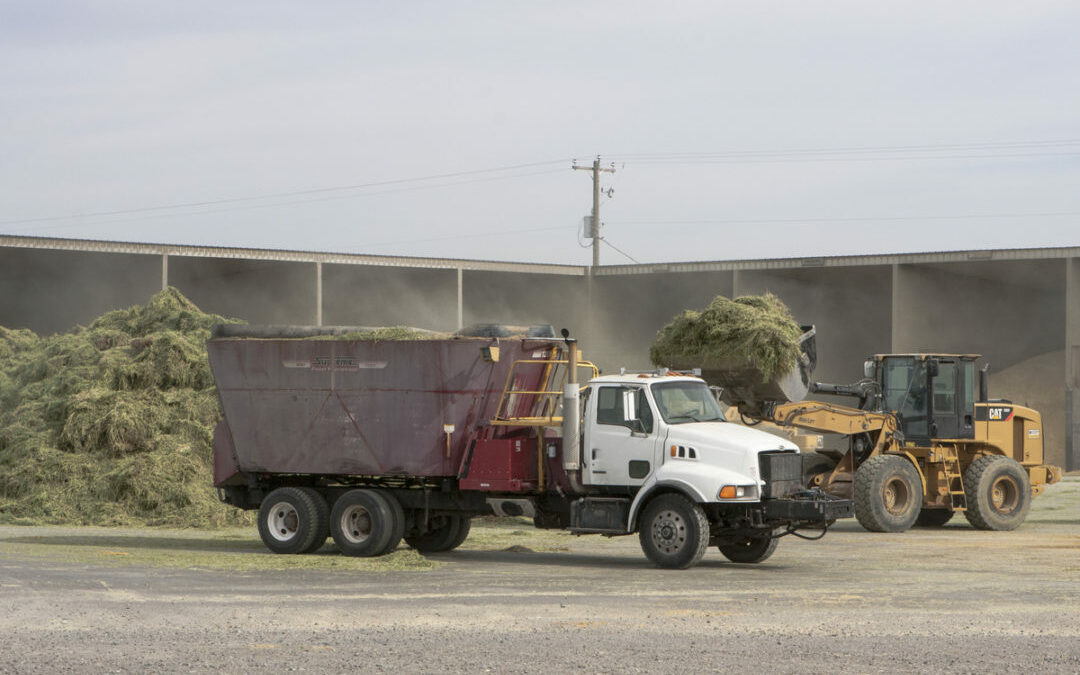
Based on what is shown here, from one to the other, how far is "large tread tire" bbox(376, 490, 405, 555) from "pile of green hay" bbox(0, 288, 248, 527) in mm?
5387

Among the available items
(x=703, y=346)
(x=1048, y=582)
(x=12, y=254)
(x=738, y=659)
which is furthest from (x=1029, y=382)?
(x=738, y=659)

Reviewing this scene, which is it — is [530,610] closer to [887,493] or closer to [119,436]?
[887,493]

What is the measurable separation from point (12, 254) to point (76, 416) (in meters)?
17.0

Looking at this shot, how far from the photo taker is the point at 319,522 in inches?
714

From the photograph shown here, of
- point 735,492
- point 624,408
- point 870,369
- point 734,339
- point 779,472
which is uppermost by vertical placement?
point 734,339

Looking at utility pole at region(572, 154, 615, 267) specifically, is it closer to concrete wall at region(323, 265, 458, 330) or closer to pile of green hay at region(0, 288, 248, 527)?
concrete wall at region(323, 265, 458, 330)

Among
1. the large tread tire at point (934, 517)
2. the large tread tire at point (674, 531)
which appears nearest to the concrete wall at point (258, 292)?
the large tread tire at point (934, 517)

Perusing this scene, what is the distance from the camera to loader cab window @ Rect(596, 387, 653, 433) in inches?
660

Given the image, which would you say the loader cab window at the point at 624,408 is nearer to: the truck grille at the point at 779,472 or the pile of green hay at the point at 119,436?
the truck grille at the point at 779,472

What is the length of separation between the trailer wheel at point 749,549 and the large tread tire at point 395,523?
4075 mm

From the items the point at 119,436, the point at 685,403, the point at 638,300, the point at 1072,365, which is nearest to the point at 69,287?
the point at 638,300

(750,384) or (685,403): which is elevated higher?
(750,384)

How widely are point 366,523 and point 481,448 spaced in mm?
1980

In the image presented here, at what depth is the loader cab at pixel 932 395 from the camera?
77.0 feet
